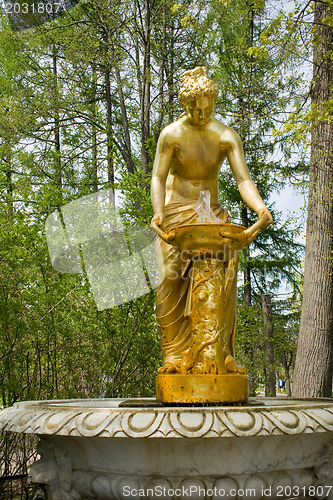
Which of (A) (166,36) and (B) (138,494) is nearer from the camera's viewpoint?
(B) (138,494)

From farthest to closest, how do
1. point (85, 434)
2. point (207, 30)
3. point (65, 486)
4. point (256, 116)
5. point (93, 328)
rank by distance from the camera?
point (207, 30) → point (256, 116) → point (93, 328) → point (65, 486) → point (85, 434)

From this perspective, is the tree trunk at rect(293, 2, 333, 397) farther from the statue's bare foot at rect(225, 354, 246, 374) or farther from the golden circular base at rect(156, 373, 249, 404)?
the golden circular base at rect(156, 373, 249, 404)

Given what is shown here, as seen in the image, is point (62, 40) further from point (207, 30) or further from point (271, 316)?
point (271, 316)

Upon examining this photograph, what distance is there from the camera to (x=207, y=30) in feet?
44.7

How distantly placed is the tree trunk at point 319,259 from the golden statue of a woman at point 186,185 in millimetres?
4077

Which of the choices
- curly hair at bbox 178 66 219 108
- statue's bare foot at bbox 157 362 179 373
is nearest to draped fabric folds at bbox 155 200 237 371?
statue's bare foot at bbox 157 362 179 373

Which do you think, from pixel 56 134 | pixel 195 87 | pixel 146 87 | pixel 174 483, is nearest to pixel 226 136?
pixel 195 87

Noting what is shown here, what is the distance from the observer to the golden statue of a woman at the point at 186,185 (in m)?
3.78

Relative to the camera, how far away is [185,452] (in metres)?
2.36

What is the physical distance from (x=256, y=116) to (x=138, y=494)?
10554 millimetres

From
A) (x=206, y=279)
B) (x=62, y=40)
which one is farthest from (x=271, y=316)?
(x=206, y=279)

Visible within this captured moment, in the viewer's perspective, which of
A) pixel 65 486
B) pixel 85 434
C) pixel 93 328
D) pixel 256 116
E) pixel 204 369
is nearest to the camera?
pixel 85 434

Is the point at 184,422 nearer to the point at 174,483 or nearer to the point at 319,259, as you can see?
the point at 174,483

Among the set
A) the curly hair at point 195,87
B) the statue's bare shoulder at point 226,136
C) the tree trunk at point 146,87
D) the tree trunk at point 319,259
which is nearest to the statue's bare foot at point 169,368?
the statue's bare shoulder at point 226,136
